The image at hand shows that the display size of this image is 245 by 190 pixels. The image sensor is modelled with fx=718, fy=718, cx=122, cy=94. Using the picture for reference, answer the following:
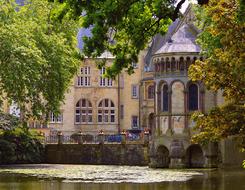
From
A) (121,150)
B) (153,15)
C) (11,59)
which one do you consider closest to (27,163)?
(121,150)

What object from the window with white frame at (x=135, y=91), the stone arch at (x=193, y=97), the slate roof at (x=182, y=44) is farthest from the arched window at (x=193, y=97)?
the window with white frame at (x=135, y=91)

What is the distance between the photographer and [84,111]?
7744cm

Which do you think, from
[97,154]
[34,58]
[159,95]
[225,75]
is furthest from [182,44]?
[225,75]

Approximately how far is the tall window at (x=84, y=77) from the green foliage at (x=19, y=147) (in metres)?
18.6

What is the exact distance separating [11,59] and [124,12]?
24.6 metres

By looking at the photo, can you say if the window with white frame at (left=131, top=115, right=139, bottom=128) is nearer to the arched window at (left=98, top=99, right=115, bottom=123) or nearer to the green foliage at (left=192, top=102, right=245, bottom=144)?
the arched window at (left=98, top=99, right=115, bottom=123)

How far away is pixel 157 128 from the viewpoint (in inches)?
2069

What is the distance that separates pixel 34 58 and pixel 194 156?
15.5 metres

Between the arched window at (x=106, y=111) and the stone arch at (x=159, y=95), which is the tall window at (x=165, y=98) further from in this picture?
the arched window at (x=106, y=111)

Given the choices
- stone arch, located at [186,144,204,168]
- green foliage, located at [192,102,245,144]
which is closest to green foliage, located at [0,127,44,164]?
stone arch, located at [186,144,204,168]

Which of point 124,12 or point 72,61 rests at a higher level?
point 72,61

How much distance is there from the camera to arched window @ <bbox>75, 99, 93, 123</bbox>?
253ft

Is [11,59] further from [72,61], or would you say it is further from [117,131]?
[117,131]

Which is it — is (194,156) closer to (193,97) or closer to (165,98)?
(193,97)
